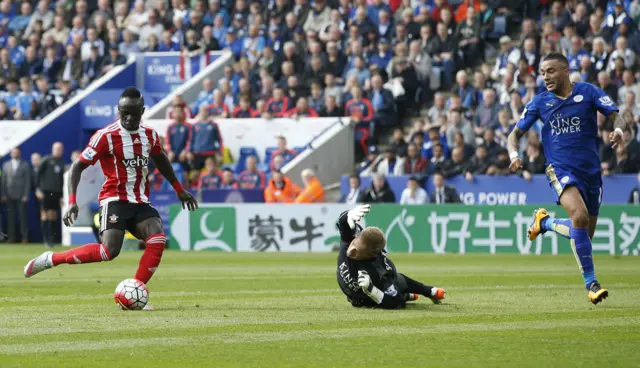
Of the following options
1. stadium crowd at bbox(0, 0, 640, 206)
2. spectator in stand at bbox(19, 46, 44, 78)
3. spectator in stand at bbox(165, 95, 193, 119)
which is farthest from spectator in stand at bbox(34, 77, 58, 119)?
spectator in stand at bbox(165, 95, 193, 119)

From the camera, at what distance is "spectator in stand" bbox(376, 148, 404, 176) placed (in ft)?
83.7

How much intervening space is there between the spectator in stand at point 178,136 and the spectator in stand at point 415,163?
558 cm

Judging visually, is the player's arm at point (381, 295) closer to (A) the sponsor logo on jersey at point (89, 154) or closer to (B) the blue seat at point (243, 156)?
(A) the sponsor logo on jersey at point (89, 154)

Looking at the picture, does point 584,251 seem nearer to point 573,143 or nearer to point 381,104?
point 573,143

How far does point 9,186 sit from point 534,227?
63.0 ft

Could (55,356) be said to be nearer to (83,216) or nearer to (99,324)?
(99,324)

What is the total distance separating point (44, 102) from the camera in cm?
3262

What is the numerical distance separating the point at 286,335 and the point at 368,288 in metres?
1.84

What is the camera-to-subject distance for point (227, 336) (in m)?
8.62

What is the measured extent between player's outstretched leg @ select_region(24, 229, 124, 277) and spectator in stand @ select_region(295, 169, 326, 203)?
13627mm

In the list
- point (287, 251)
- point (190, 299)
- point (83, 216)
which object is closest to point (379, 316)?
point (190, 299)

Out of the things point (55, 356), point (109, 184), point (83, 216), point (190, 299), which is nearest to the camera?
point (55, 356)

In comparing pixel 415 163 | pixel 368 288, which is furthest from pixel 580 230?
pixel 415 163

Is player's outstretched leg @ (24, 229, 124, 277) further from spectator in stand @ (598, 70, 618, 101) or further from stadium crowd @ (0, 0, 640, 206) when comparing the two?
spectator in stand @ (598, 70, 618, 101)
